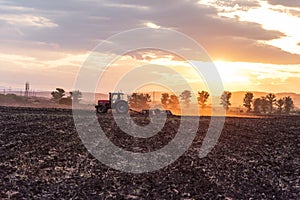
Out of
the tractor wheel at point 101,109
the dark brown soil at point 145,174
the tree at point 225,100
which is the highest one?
the tree at point 225,100

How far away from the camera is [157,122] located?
110ft

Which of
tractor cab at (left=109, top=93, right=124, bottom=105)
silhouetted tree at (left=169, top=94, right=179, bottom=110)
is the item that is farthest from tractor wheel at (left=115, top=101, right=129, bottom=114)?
silhouetted tree at (left=169, top=94, right=179, bottom=110)

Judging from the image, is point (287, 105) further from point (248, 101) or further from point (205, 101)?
point (205, 101)

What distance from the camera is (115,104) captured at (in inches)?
1603

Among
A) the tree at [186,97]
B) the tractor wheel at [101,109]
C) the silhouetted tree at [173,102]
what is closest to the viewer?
the tractor wheel at [101,109]

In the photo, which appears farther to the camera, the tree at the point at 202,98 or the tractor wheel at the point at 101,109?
the tree at the point at 202,98

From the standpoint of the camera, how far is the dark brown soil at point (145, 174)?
17.8 m

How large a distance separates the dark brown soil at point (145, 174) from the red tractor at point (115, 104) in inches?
422

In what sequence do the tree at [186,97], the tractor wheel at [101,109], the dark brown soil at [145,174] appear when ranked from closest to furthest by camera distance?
the dark brown soil at [145,174] < the tractor wheel at [101,109] < the tree at [186,97]

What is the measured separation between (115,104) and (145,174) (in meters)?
21.1

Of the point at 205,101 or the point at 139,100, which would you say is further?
the point at 205,101

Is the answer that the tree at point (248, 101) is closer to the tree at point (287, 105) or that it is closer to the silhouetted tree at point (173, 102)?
the tree at point (287, 105)

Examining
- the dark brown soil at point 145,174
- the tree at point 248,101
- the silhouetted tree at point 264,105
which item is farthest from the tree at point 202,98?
the dark brown soil at point 145,174

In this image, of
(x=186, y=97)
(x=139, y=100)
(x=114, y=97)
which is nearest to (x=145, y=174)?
(x=114, y=97)
